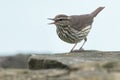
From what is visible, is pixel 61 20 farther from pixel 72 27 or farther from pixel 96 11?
pixel 96 11

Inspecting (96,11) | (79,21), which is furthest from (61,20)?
(96,11)

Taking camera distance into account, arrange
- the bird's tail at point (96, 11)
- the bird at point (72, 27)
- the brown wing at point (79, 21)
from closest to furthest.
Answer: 1. the bird at point (72, 27)
2. the brown wing at point (79, 21)
3. the bird's tail at point (96, 11)

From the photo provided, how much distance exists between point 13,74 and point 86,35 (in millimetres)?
6229

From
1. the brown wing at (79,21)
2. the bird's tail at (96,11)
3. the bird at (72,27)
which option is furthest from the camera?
the bird's tail at (96,11)

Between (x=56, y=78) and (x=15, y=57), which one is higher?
(x=56, y=78)

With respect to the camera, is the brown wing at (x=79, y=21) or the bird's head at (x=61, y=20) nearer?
the bird's head at (x=61, y=20)

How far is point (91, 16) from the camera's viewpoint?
14398 millimetres

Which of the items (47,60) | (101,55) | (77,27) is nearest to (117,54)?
(101,55)

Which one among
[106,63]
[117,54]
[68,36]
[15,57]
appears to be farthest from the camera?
[15,57]

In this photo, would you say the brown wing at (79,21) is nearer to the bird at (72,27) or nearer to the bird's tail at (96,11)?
the bird at (72,27)

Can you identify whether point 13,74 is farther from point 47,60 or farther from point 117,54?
point 117,54

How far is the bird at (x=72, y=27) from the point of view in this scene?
13.2 metres

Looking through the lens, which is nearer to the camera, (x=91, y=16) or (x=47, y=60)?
(x=47, y=60)

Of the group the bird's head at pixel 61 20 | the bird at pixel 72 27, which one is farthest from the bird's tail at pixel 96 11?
the bird's head at pixel 61 20
